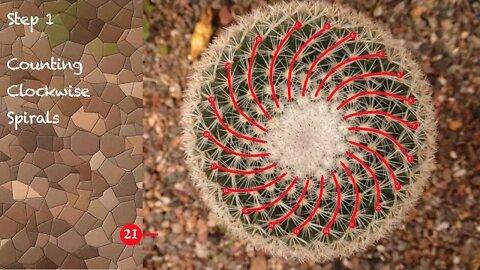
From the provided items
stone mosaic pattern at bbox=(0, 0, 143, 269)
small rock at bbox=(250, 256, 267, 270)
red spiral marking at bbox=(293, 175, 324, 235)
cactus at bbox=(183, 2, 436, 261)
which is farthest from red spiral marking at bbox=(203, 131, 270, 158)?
small rock at bbox=(250, 256, 267, 270)

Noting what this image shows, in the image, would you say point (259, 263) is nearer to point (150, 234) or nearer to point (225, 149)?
point (150, 234)

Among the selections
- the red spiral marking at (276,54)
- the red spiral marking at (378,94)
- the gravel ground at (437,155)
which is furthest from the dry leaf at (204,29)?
the red spiral marking at (378,94)

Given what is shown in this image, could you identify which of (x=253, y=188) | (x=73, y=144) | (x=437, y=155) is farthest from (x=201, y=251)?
(x=437, y=155)

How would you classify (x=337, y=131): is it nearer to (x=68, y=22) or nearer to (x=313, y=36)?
(x=313, y=36)

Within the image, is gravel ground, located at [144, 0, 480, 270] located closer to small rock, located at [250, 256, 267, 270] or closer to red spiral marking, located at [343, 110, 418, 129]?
small rock, located at [250, 256, 267, 270]

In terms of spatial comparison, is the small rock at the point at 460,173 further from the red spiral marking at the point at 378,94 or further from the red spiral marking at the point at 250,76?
the red spiral marking at the point at 250,76

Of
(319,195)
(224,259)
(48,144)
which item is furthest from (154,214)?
(319,195)
